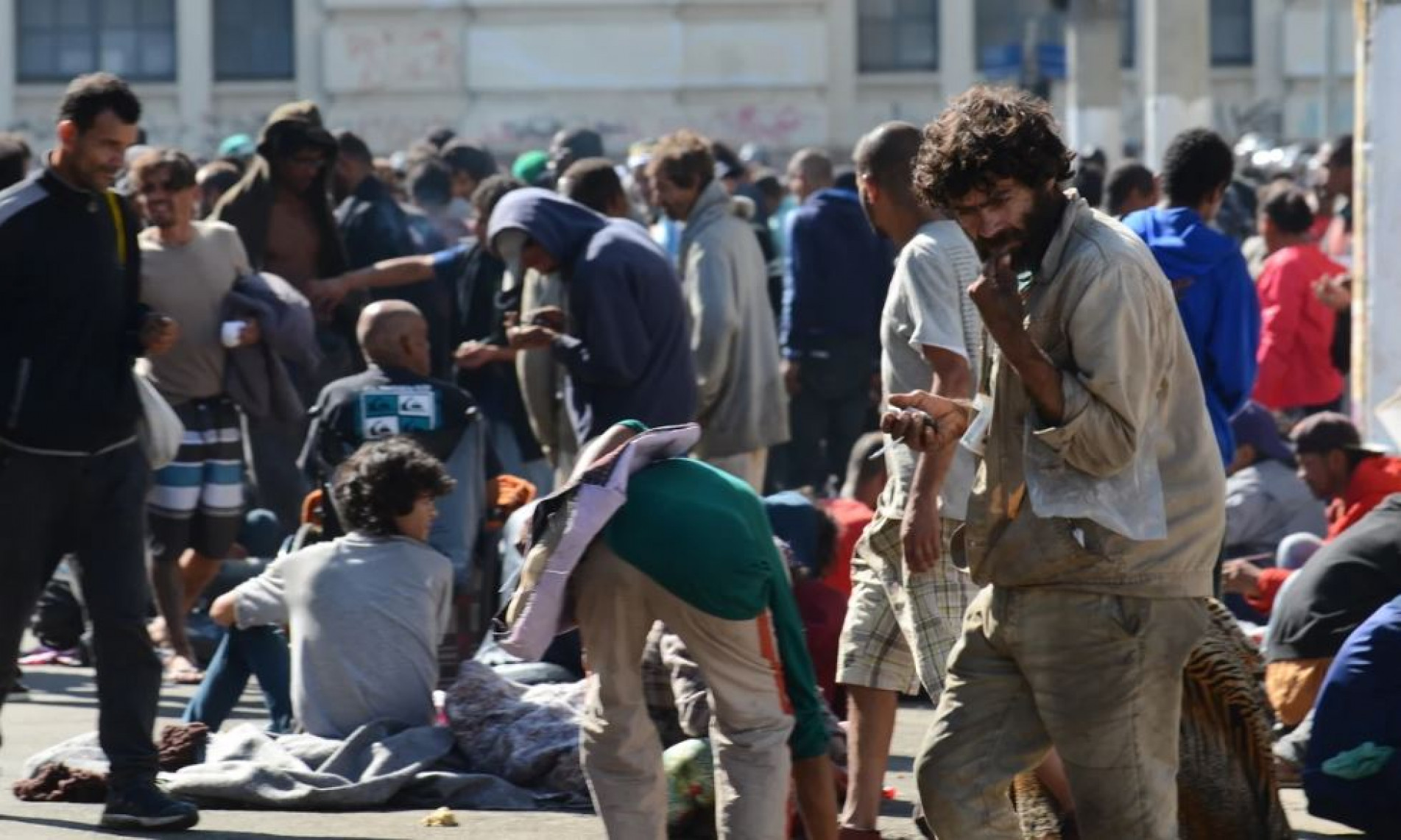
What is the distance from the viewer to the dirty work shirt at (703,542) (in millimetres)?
5758

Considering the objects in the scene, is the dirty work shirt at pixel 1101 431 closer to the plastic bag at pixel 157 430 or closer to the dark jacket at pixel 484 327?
the plastic bag at pixel 157 430

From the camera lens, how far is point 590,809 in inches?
291

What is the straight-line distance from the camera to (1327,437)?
29.7 feet

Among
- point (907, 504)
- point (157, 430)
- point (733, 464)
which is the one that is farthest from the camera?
point (733, 464)

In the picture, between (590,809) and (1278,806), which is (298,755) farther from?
(1278,806)

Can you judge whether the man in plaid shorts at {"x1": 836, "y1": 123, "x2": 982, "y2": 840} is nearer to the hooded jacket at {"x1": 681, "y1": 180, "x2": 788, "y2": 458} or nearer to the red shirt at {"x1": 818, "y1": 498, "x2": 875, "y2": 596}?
the red shirt at {"x1": 818, "y1": 498, "x2": 875, "y2": 596}

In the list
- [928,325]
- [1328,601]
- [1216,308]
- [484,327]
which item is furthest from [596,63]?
[928,325]

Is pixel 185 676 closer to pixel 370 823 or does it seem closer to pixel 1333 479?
pixel 370 823

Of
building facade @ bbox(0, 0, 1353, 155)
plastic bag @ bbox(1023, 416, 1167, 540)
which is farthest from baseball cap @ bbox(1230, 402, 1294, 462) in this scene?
building facade @ bbox(0, 0, 1353, 155)

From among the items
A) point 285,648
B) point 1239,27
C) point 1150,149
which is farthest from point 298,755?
point 1239,27

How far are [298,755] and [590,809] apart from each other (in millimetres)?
821

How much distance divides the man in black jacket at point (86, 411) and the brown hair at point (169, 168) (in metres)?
2.28

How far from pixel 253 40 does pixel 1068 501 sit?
34.0m

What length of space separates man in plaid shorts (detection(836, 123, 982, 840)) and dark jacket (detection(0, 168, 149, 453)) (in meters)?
1.87
